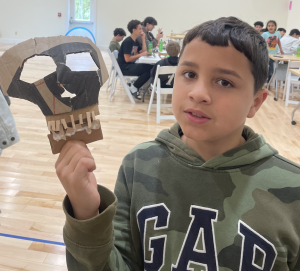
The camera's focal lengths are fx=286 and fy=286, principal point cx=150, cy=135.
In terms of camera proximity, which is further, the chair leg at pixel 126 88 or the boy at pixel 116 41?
the boy at pixel 116 41

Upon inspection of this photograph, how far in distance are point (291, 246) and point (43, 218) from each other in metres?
1.57

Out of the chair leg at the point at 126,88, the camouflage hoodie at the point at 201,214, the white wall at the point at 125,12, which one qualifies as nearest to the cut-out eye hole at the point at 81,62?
the camouflage hoodie at the point at 201,214

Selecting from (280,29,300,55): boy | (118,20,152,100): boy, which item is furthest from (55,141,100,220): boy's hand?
(280,29,300,55): boy

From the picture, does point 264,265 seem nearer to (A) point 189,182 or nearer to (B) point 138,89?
(A) point 189,182

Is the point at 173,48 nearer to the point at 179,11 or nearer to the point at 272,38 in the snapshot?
the point at 272,38

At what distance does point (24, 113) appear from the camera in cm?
375

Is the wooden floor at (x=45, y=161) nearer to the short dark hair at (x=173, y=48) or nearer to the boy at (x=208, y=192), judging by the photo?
the boy at (x=208, y=192)

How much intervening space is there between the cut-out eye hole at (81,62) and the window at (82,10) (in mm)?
11456

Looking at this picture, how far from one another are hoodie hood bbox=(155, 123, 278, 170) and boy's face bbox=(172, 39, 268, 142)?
0.09 m

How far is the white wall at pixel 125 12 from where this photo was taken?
10.2 metres

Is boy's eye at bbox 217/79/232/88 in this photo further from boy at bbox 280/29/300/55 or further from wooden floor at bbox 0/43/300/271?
boy at bbox 280/29/300/55

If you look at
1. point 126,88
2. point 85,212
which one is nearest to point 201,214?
Answer: point 85,212

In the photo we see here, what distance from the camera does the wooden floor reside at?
1.54 meters

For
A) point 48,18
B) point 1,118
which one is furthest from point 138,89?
point 48,18
